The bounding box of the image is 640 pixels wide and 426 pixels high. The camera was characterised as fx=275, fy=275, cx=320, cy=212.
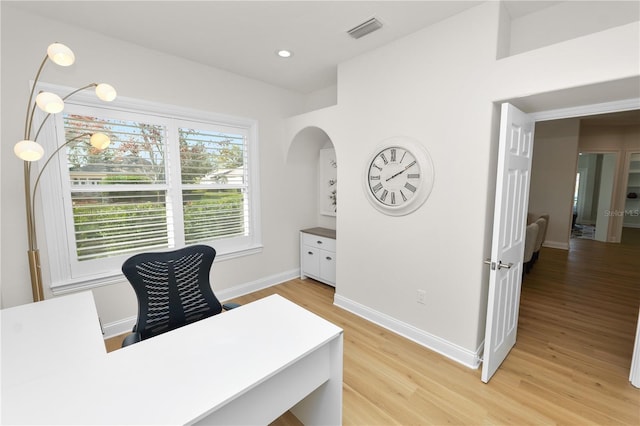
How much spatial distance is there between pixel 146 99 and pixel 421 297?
10.8ft

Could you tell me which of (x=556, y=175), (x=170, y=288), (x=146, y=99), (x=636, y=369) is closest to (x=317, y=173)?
(x=146, y=99)

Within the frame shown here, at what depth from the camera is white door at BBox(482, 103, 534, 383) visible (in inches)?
74.7

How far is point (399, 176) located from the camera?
→ 2.61m

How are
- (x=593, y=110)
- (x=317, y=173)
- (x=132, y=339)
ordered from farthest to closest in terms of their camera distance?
1. (x=317, y=173)
2. (x=593, y=110)
3. (x=132, y=339)

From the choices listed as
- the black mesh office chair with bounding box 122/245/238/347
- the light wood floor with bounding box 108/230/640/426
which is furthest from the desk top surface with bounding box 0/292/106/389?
the light wood floor with bounding box 108/230/640/426

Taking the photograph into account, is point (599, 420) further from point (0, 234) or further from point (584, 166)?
point (584, 166)

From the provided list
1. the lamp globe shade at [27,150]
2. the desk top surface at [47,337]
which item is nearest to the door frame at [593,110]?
the desk top surface at [47,337]

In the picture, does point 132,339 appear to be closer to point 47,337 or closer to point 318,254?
point 47,337

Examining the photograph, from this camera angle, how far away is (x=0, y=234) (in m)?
2.13

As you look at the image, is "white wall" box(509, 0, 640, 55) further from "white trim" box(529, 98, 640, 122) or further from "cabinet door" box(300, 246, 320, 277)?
"cabinet door" box(300, 246, 320, 277)

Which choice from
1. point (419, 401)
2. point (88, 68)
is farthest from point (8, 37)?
point (419, 401)

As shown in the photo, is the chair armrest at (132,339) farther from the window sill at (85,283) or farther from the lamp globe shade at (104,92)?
the lamp globe shade at (104,92)

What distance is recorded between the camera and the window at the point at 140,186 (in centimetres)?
241

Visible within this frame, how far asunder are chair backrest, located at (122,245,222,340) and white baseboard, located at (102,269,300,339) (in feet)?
4.50
